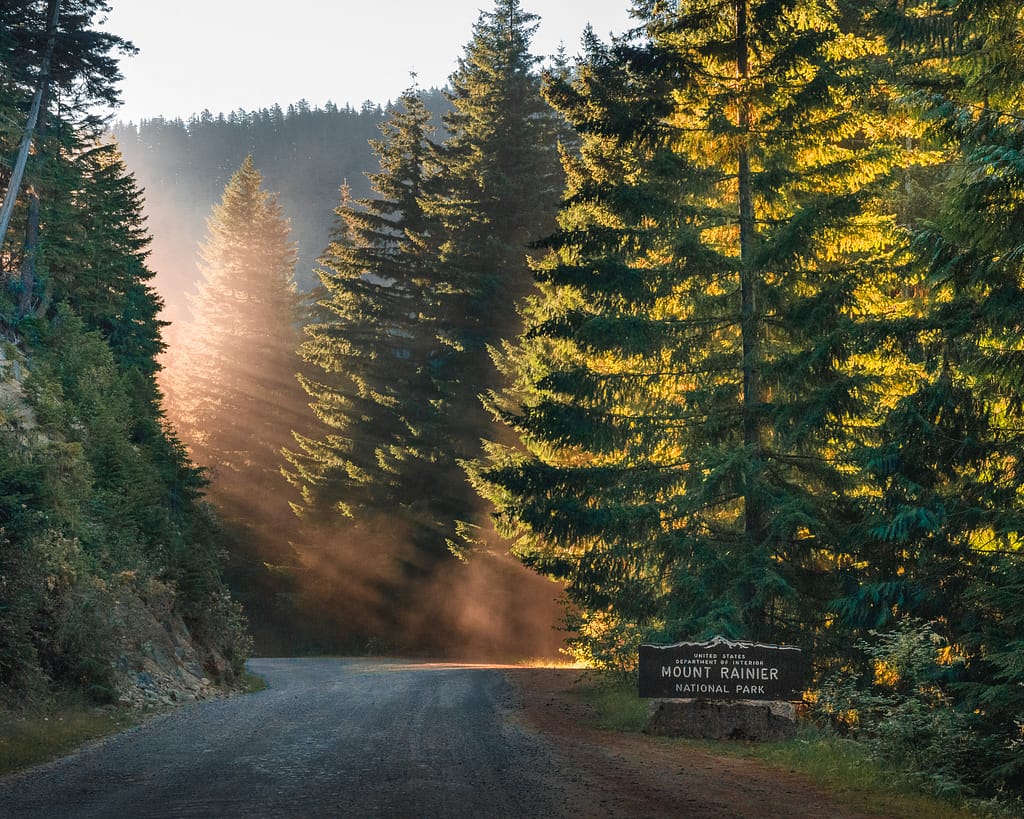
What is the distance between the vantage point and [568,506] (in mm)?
17641

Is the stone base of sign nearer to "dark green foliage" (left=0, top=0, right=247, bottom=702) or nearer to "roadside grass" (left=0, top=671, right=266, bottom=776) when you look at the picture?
"roadside grass" (left=0, top=671, right=266, bottom=776)

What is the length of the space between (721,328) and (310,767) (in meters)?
11.1

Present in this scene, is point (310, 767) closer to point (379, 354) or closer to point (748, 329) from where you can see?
point (748, 329)

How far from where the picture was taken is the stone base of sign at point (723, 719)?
44.2 feet

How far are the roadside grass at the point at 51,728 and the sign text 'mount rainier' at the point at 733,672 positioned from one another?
824 cm

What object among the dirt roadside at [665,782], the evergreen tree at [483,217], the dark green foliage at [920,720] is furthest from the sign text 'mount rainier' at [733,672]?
the evergreen tree at [483,217]

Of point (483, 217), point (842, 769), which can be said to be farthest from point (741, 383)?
point (483, 217)

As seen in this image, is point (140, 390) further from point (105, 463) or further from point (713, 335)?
point (713, 335)

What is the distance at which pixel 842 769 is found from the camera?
10891 mm

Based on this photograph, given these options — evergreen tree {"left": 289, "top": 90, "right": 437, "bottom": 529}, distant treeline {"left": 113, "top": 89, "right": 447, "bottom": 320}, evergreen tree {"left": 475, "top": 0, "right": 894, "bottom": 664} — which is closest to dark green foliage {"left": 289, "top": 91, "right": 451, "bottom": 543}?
evergreen tree {"left": 289, "top": 90, "right": 437, "bottom": 529}

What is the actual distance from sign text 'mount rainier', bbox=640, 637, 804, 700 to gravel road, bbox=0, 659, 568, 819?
2.35 m

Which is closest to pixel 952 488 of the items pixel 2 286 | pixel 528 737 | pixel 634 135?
pixel 528 737

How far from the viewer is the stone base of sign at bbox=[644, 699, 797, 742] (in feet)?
44.2

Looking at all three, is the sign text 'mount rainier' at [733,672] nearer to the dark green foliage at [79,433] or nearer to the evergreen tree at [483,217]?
the dark green foliage at [79,433]
